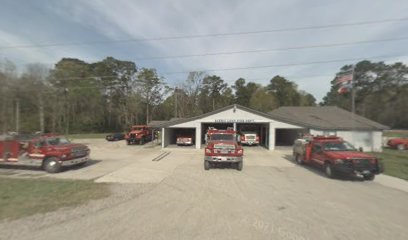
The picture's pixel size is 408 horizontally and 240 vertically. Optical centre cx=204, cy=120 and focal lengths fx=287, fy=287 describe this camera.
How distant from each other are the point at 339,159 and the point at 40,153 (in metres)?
15.3

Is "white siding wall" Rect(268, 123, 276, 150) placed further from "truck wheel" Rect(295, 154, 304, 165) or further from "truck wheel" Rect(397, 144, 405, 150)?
"truck wheel" Rect(397, 144, 405, 150)

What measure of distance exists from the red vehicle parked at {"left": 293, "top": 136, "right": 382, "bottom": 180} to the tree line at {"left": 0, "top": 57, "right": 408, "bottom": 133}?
30633mm

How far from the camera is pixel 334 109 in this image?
39.1m

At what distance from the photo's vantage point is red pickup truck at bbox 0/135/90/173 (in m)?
15.3

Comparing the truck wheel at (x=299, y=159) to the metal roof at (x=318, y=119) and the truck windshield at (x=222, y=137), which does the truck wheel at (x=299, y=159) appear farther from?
the metal roof at (x=318, y=119)

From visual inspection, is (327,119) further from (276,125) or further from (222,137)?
(222,137)

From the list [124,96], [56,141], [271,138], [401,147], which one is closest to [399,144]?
[401,147]

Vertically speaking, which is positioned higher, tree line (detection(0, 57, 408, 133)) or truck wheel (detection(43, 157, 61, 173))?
tree line (detection(0, 57, 408, 133))

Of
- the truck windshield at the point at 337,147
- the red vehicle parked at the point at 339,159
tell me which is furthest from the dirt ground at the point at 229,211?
the truck windshield at the point at 337,147

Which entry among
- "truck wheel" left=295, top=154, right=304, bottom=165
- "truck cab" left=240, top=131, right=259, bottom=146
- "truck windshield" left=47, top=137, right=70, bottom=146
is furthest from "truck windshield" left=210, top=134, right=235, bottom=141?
"truck cab" left=240, top=131, right=259, bottom=146

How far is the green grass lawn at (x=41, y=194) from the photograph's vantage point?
8.12m

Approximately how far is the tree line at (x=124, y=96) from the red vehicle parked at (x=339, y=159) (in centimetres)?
3063

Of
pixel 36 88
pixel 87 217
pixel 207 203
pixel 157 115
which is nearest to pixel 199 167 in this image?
pixel 207 203

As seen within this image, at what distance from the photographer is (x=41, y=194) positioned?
998 cm
